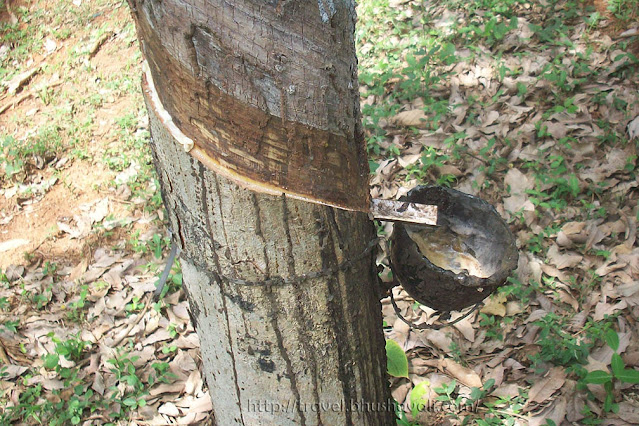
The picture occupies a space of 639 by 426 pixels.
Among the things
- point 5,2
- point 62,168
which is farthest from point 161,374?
point 5,2

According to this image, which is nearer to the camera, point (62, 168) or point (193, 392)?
point (193, 392)

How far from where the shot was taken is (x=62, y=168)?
14.9 ft

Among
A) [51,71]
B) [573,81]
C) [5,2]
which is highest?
[5,2]

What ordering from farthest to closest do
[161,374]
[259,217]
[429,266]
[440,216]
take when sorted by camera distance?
[161,374]
[440,216]
[429,266]
[259,217]

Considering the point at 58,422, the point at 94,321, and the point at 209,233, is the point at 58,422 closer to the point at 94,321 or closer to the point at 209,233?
the point at 94,321

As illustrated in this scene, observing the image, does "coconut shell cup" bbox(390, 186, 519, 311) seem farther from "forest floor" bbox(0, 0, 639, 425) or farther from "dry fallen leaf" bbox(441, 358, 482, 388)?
"dry fallen leaf" bbox(441, 358, 482, 388)

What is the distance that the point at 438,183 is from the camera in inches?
141

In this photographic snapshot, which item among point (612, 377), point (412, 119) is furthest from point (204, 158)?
point (412, 119)

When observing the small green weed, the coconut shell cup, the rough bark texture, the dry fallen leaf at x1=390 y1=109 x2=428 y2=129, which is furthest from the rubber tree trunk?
the dry fallen leaf at x1=390 y1=109 x2=428 y2=129

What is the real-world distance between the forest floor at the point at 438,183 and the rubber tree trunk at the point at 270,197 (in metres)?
0.37

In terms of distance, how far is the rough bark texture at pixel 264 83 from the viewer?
116 cm

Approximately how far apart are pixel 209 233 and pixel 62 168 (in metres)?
3.56

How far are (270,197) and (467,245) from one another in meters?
1.13

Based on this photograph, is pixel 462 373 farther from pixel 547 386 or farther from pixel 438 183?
pixel 438 183
